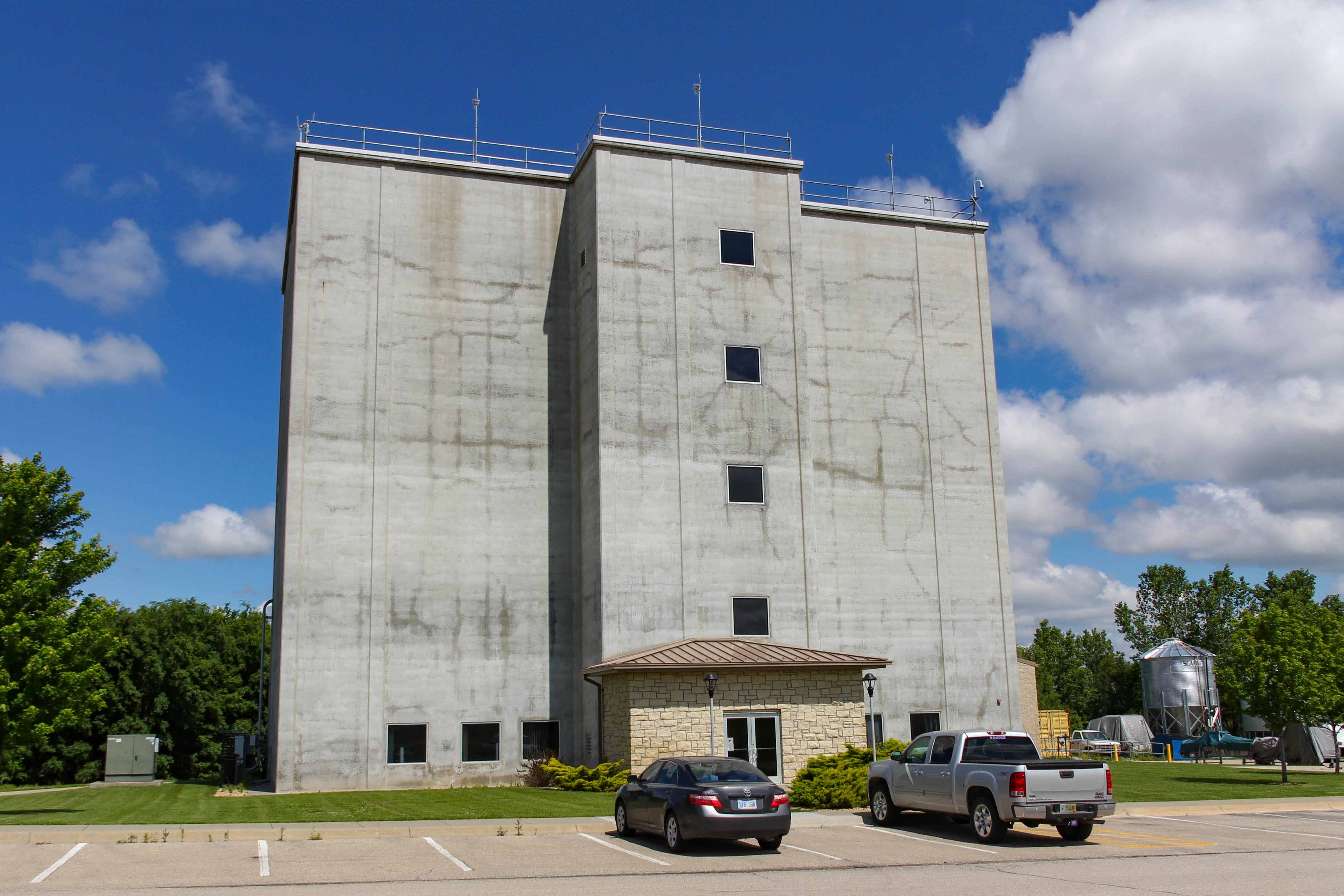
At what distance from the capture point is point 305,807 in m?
24.0

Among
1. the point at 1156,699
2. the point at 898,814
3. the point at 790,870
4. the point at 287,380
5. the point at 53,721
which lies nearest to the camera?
the point at 790,870

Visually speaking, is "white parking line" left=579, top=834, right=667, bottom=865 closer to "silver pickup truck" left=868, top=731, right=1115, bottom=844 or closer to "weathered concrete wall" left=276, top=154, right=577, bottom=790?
"silver pickup truck" left=868, top=731, right=1115, bottom=844

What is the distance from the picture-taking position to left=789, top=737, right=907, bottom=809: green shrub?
23.8 m

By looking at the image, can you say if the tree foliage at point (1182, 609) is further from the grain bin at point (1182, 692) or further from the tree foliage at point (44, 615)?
the tree foliage at point (44, 615)

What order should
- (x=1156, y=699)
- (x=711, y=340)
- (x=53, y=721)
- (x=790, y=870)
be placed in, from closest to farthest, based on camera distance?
(x=790, y=870) < (x=53, y=721) < (x=711, y=340) < (x=1156, y=699)

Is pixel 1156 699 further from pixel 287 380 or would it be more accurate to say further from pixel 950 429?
pixel 287 380

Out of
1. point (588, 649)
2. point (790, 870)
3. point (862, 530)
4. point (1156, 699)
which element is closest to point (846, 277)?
point (862, 530)

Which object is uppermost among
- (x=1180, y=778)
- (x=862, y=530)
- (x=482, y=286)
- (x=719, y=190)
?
(x=719, y=190)

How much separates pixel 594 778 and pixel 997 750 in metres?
12.7

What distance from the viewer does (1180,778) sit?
33.6 metres

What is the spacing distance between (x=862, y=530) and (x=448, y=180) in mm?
17292

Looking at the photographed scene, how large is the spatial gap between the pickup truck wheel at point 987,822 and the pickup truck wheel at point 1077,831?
104 cm

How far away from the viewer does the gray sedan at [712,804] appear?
Result: 1647cm

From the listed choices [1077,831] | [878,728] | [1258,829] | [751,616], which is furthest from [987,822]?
[878,728]
